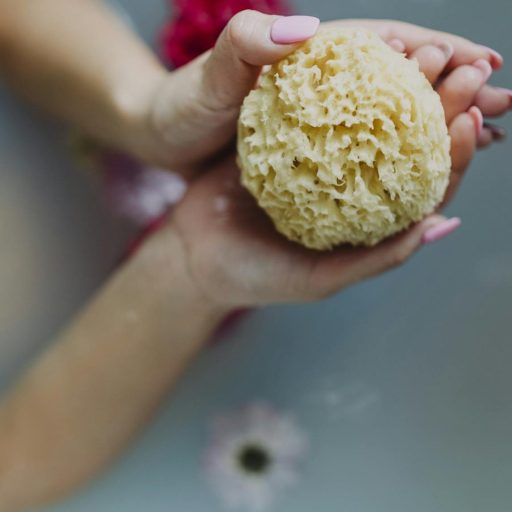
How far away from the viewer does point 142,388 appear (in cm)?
85

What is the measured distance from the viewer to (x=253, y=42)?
1.60 feet

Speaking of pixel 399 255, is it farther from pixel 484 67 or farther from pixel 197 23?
pixel 197 23

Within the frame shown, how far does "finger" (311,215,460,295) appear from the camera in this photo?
59 cm

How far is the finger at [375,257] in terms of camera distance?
593 mm

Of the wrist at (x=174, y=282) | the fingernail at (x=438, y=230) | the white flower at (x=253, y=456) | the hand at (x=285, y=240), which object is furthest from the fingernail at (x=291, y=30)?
the white flower at (x=253, y=456)

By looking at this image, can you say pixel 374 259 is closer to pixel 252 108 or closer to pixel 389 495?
pixel 252 108

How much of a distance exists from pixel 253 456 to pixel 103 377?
0.29 meters

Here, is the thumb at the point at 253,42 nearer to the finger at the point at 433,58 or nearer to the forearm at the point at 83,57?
the finger at the point at 433,58

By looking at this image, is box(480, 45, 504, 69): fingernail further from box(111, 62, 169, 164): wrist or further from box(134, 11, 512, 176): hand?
box(111, 62, 169, 164): wrist

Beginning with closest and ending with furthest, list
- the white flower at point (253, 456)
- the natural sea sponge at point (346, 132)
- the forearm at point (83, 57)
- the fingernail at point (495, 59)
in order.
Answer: the natural sea sponge at point (346, 132) → the fingernail at point (495, 59) → the forearm at point (83, 57) → the white flower at point (253, 456)

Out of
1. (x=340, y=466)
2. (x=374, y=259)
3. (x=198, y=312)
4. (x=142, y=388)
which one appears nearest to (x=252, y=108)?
(x=374, y=259)

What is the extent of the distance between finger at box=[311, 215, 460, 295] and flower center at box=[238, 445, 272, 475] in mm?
442

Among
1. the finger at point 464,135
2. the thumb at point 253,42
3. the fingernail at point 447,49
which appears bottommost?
the finger at point 464,135

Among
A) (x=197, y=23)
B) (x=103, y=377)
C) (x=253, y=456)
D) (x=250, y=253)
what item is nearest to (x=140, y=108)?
(x=197, y=23)
